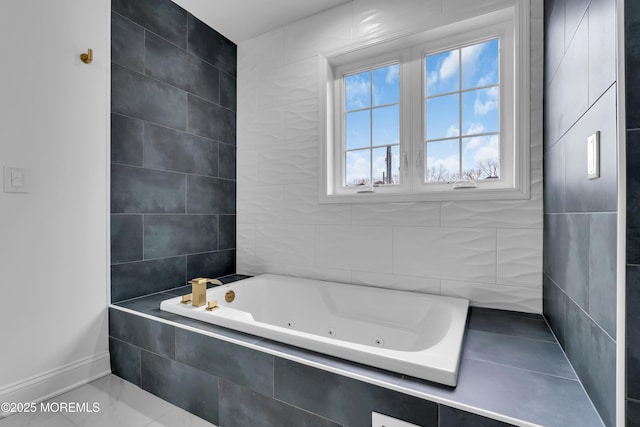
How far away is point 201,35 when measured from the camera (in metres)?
2.44

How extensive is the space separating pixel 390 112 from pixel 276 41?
45.6 inches

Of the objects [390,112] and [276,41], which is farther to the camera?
[276,41]

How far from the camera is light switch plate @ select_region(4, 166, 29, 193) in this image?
4.79ft

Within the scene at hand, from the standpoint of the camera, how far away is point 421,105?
1.99m

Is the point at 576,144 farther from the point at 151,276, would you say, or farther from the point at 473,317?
the point at 151,276

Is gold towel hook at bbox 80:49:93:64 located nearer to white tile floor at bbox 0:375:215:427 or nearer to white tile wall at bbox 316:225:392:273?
white tile wall at bbox 316:225:392:273

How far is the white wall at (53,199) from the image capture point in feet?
4.86

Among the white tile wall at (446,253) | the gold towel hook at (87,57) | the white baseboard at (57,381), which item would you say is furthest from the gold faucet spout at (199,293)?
the gold towel hook at (87,57)

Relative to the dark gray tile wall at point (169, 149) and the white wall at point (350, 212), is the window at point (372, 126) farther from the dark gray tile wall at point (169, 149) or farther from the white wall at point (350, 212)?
the dark gray tile wall at point (169, 149)

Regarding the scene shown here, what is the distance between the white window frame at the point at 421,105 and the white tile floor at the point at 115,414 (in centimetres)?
152

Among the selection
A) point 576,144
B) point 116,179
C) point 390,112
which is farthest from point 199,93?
point 576,144

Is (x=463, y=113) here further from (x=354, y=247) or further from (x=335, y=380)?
(x=335, y=380)

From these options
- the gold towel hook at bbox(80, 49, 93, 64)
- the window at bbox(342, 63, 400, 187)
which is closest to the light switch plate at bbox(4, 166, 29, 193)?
the gold towel hook at bbox(80, 49, 93, 64)

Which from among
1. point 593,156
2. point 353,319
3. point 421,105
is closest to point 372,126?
point 421,105
